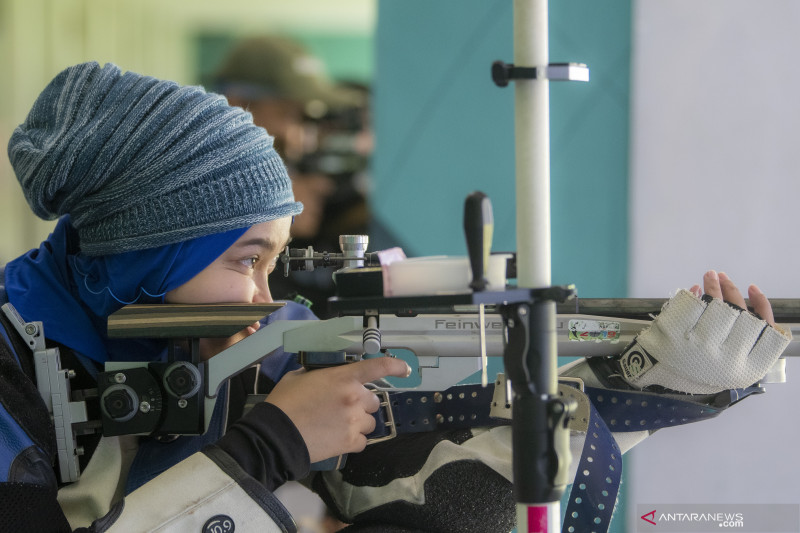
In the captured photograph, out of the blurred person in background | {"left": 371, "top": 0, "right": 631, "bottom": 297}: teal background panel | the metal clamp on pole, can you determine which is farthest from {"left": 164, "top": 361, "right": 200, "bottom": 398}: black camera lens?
the blurred person in background

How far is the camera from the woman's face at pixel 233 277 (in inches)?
37.7

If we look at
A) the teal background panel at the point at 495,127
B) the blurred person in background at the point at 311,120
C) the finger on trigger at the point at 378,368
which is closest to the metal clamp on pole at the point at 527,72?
the finger on trigger at the point at 378,368

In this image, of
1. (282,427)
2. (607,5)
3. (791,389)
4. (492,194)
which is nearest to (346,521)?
(282,427)

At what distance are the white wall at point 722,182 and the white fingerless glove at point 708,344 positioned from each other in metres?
0.54

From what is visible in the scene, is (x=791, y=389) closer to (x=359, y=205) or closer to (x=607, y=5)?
(x=607, y=5)

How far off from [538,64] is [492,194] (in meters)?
0.92

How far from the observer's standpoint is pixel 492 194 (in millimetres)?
1416

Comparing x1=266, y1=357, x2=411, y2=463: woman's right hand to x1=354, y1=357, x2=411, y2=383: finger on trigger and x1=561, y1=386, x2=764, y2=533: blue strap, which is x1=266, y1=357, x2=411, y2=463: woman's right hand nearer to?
x1=354, y1=357, x2=411, y2=383: finger on trigger

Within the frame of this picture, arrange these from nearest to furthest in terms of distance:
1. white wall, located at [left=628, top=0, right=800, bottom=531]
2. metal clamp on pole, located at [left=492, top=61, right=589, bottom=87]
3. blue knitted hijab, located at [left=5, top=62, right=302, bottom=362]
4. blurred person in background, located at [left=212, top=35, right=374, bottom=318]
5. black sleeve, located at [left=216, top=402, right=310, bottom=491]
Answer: metal clamp on pole, located at [left=492, top=61, right=589, bottom=87], black sleeve, located at [left=216, top=402, right=310, bottom=491], blue knitted hijab, located at [left=5, top=62, right=302, bottom=362], white wall, located at [left=628, top=0, right=800, bottom=531], blurred person in background, located at [left=212, top=35, right=374, bottom=318]

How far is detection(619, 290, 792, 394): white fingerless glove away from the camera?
84 centimetres

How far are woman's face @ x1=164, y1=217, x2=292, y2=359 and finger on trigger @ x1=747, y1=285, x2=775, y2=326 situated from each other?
1.85 feet

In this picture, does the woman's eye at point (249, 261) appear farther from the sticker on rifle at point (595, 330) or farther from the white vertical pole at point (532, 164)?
the white vertical pole at point (532, 164)

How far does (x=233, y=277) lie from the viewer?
966 mm


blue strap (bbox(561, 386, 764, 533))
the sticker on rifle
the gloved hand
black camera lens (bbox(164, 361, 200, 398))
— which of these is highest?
the sticker on rifle
